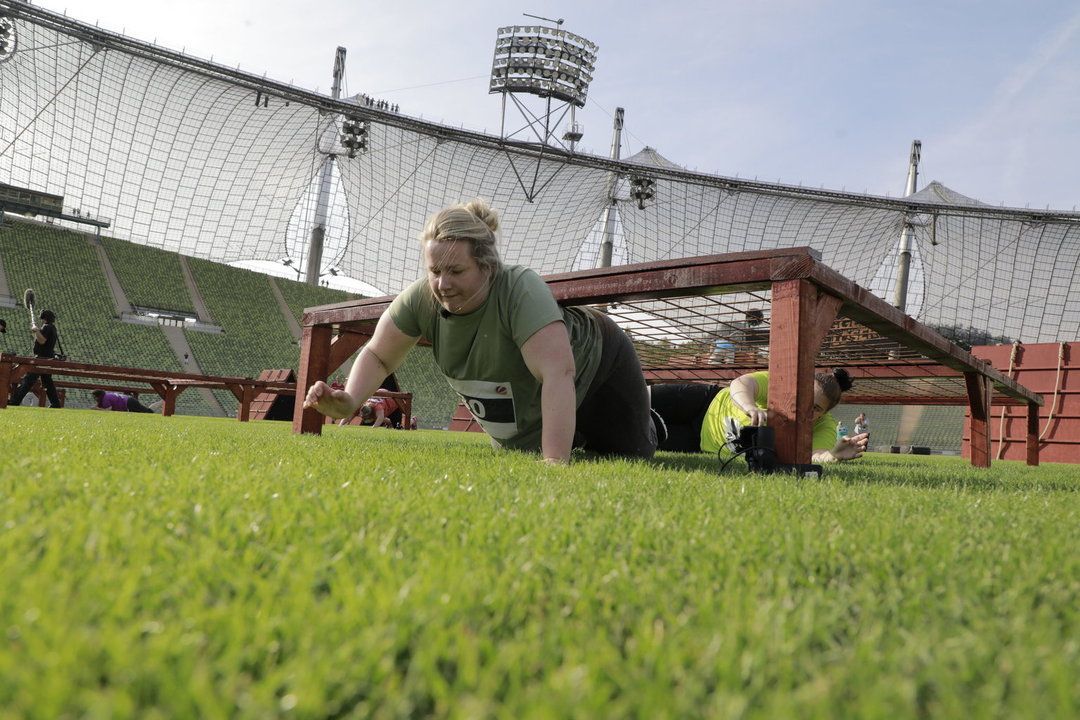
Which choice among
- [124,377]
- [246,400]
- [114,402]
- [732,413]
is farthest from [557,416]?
[114,402]

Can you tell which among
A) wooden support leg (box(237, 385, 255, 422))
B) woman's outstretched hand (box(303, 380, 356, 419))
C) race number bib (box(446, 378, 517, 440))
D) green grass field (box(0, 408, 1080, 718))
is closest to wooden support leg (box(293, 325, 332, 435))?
race number bib (box(446, 378, 517, 440))

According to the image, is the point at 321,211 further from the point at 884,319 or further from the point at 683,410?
the point at 884,319

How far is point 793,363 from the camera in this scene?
3.13m

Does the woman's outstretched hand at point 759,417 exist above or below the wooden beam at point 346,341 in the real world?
below

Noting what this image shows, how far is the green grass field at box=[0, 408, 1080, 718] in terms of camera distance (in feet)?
2.07

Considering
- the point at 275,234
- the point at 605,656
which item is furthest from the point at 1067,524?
the point at 275,234

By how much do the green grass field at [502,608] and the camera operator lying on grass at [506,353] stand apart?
136cm

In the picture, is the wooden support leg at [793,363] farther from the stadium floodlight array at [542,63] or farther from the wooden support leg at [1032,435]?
the stadium floodlight array at [542,63]

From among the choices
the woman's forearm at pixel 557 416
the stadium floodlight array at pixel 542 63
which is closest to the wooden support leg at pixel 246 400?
the woman's forearm at pixel 557 416


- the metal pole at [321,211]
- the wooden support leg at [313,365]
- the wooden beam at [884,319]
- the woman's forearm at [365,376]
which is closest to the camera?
the wooden beam at [884,319]

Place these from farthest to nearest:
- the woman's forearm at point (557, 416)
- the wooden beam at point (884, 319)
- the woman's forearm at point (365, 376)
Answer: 1. the woman's forearm at point (365, 376)
2. the wooden beam at point (884, 319)
3. the woman's forearm at point (557, 416)

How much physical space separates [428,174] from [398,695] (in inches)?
1646

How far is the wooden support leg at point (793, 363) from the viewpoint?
314 centimetres

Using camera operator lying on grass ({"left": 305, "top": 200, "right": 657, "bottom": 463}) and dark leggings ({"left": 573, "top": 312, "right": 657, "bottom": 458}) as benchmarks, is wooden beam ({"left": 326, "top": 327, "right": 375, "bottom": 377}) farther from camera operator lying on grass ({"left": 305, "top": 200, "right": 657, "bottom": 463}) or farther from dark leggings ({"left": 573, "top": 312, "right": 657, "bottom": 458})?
dark leggings ({"left": 573, "top": 312, "right": 657, "bottom": 458})
